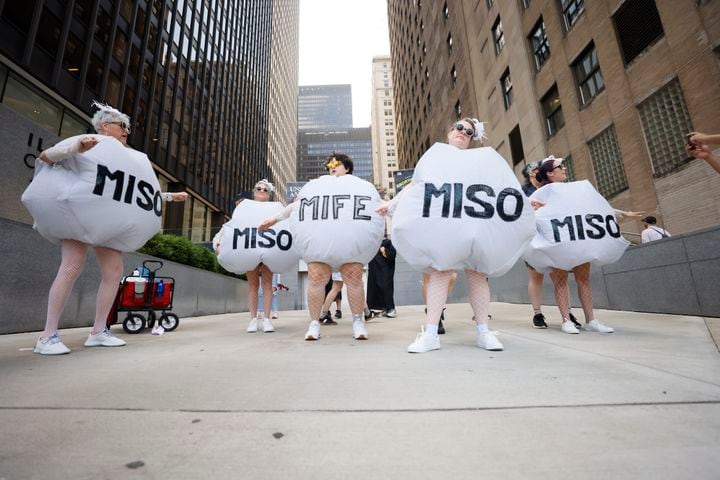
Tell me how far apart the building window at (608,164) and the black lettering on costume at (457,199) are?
885cm

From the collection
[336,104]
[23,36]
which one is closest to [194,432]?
[23,36]

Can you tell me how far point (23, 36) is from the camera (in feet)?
40.5

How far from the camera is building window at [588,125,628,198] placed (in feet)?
30.6

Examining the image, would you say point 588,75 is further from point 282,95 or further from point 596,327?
point 282,95

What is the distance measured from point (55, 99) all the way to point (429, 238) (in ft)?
58.9

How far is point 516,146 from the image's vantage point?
14.8 metres

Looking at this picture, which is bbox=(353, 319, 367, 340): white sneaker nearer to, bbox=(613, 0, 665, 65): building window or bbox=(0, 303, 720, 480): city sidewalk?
bbox=(0, 303, 720, 480): city sidewalk

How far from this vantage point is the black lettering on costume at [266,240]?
169 inches

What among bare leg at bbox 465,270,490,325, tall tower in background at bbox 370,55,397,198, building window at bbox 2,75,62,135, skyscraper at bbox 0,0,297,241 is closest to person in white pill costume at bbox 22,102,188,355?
bare leg at bbox 465,270,490,325

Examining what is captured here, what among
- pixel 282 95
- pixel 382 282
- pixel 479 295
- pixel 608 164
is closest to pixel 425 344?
pixel 479 295

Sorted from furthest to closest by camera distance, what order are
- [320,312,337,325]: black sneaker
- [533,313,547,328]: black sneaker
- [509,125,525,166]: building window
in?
[509,125,525,166]: building window → [320,312,337,325]: black sneaker → [533,313,547,328]: black sneaker

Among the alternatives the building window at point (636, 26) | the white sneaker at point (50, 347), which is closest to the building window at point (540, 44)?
the building window at point (636, 26)

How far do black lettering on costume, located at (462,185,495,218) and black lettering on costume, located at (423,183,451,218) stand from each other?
15 cm

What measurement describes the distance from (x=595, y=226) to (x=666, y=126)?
668 cm
